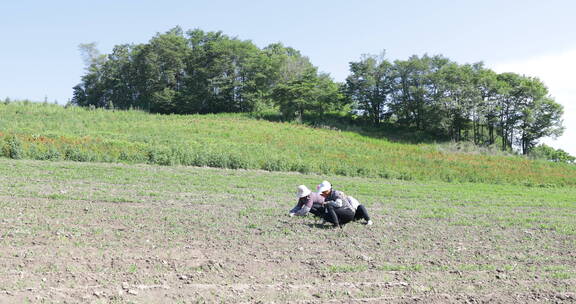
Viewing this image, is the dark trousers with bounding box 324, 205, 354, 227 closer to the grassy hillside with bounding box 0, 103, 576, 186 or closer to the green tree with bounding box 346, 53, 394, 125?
the grassy hillside with bounding box 0, 103, 576, 186

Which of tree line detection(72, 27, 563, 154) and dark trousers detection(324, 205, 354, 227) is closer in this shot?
dark trousers detection(324, 205, 354, 227)

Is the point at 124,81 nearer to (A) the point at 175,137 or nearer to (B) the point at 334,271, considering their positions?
(A) the point at 175,137

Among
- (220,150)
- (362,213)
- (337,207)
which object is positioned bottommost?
(362,213)

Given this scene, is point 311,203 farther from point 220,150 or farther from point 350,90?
point 350,90

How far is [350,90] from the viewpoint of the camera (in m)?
73.0

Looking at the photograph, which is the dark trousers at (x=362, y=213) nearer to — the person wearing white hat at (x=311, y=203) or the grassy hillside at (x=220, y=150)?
the person wearing white hat at (x=311, y=203)

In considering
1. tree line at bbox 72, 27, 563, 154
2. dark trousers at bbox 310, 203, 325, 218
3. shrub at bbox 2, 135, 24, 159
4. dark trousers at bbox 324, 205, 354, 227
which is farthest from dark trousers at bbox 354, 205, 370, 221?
tree line at bbox 72, 27, 563, 154

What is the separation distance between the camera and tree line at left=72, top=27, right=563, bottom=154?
217 feet

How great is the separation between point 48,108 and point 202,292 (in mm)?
52292

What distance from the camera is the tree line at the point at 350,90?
6612 centimetres

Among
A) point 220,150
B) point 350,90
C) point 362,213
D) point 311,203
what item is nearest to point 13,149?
point 220,150

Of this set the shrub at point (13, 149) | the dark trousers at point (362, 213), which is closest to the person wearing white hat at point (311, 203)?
the dark trousers at point (362, 213)

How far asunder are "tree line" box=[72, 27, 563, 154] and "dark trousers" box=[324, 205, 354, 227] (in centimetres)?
5328

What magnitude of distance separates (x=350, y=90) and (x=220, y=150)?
46633mm
